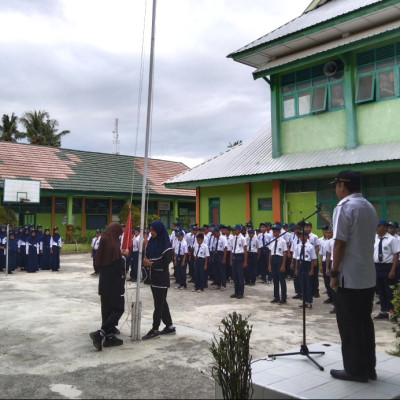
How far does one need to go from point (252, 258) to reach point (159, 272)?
6.59 meters

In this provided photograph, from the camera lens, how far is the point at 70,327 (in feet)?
23.7

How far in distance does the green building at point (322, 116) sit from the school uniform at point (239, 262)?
3551 mm

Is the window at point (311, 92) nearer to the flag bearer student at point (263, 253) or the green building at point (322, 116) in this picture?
the green building at point (322, 116)


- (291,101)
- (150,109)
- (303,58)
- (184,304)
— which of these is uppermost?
(303,58)

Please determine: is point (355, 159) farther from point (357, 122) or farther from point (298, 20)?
point (298, 20)

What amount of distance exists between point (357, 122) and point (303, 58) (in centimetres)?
285

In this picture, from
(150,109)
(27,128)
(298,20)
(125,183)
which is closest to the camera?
(150,109)

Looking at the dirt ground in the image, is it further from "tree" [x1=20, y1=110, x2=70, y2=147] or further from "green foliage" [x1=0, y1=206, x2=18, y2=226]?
"tree" [x1=20, y1=110, x2=70, y2=147]

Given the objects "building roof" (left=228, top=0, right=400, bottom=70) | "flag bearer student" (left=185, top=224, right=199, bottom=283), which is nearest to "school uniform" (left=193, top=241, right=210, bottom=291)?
"flag bearer student" (left=185, top=224, right=199, bottom=283)

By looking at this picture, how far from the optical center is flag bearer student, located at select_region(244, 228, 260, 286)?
1263cm

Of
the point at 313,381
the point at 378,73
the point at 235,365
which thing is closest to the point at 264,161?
the point at 378,73

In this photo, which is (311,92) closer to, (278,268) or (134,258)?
(278,268)

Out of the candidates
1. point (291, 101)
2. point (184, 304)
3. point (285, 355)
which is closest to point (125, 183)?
point (291, 101)

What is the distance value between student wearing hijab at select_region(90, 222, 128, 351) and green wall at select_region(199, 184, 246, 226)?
1104 cm
